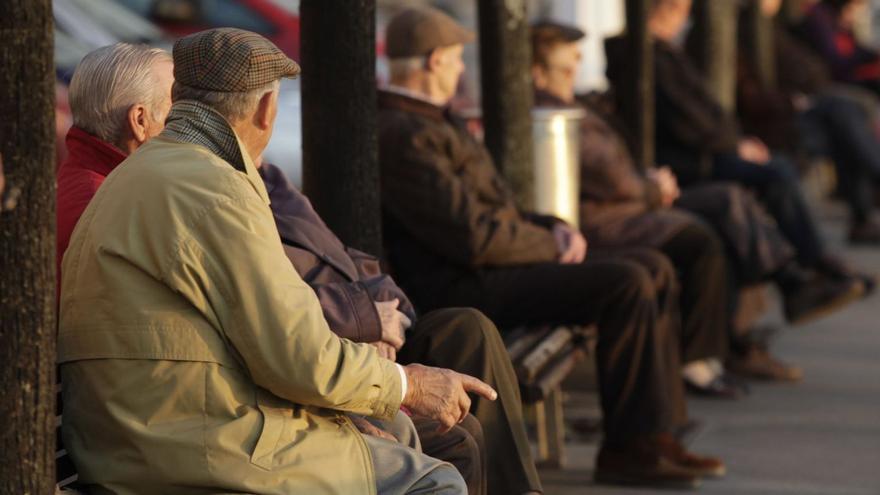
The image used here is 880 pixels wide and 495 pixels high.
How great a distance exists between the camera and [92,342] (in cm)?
338

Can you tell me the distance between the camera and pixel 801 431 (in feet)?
23.4

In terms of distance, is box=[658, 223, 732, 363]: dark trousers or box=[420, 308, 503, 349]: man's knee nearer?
box=[420, 308, 503, 349]: man's knee

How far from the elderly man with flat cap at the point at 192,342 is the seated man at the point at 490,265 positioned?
227 centimetres

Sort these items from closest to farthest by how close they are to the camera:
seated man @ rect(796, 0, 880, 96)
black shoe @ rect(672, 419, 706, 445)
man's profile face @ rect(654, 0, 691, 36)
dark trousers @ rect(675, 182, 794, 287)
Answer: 1. black shoe @ rect(672, 419, 706, 445)
2. dark trousers @ rect(675, 182, 794, 287)
3. man's profile face @ rect(654, 0, 691, 36)
4. seated man @ rect(796, 0, 880, 96)

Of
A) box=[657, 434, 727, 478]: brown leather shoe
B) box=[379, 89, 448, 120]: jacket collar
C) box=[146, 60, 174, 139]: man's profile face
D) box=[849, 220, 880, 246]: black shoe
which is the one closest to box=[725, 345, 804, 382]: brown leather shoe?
box=[657, 434, 727, 478]: brown leather shoe

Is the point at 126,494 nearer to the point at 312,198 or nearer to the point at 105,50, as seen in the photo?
the point at 105,50

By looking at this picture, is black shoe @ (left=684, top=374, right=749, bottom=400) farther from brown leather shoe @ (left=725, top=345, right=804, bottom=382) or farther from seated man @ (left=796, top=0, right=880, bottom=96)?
seated man @ (left=796, top=0, right=880, bottom=96)

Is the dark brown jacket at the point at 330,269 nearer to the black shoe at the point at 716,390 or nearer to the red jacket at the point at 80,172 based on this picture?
the red jacket at the point at 80,172

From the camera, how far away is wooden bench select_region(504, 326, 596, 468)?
5.33 meters

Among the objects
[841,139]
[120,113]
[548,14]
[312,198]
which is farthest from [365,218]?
[548,14]

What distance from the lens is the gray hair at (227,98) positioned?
3553mm

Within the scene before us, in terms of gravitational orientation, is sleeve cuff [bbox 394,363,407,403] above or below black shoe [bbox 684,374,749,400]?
above

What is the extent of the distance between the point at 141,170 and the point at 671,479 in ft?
10.1

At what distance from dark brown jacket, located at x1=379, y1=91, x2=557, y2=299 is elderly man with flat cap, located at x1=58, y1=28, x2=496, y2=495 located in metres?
2.24
